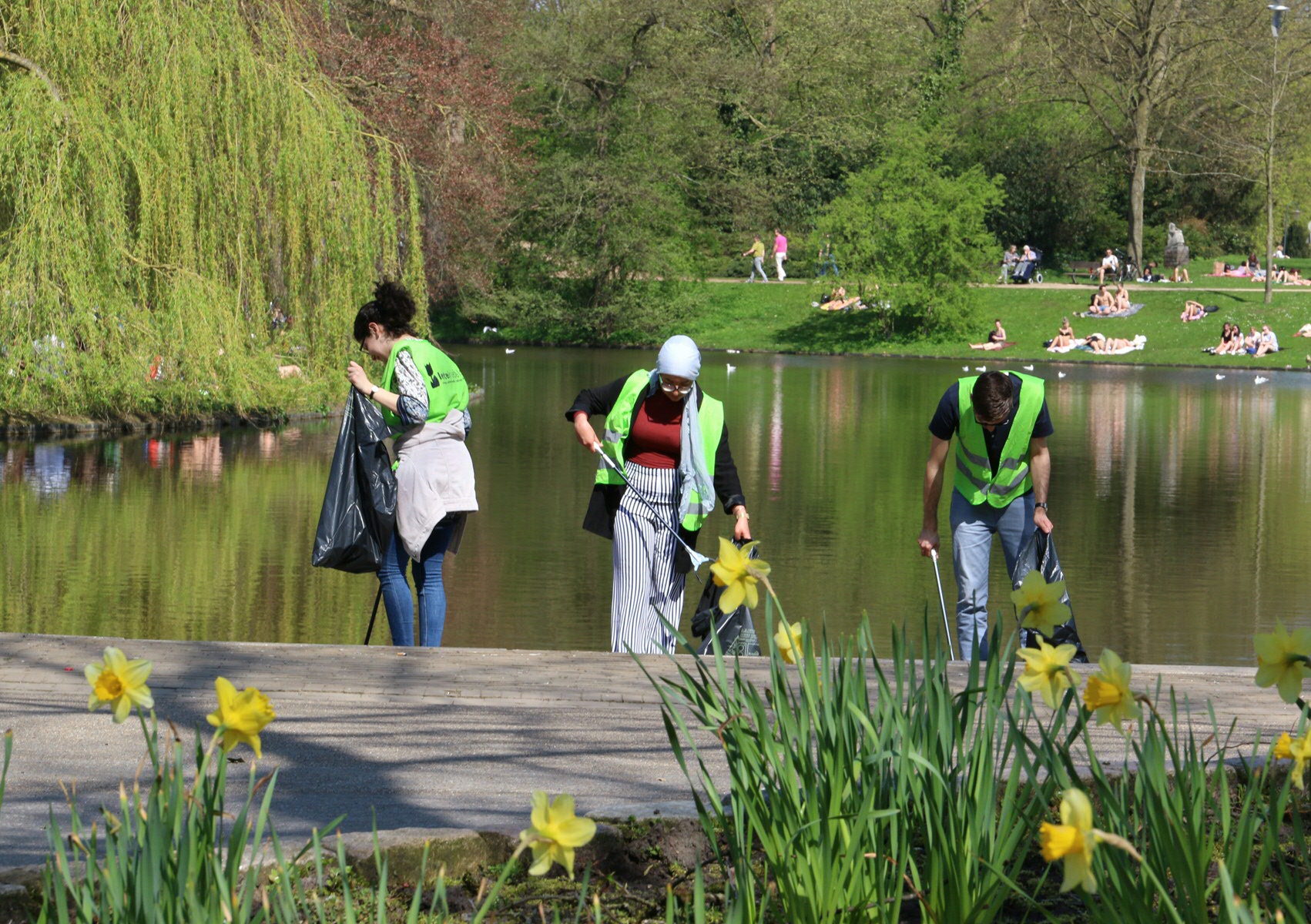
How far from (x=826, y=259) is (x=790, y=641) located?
50809 millimetres

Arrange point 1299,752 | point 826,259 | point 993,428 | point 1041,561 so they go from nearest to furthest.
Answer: point 1299,752 → point 993,428 → point 1041,561 → point 826,259

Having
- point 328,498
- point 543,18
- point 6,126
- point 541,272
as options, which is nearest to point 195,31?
point 6,126

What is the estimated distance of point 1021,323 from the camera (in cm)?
4594

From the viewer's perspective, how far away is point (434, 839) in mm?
→ 3445

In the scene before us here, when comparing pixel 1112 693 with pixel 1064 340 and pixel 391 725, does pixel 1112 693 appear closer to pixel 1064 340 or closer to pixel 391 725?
pixel 391 725

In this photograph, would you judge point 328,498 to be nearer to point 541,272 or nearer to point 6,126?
point 6,126

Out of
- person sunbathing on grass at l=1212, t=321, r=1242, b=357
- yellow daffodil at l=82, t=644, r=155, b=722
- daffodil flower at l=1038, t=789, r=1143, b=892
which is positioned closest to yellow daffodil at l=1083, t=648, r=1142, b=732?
daffodil flower at l=1038, t=789, r=1143, b=892

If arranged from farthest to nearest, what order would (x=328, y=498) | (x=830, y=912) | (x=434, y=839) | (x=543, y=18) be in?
1. (x=543, y=18)
2. (x=328, y=498)
3. (x=434, y=839)
4. (x=830, y=912)

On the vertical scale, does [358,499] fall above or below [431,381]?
below

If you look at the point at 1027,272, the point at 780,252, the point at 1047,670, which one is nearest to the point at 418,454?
the point at 1047,670

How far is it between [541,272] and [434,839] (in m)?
47.7

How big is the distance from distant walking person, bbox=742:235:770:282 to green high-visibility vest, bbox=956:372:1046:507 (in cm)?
4706

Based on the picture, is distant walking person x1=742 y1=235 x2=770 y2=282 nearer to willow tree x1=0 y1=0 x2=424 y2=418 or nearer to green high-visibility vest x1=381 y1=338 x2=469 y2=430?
willow tree x1=0 y1=0 x2=424 y2=418

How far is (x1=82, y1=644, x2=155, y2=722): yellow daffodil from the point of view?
8.46 feet
